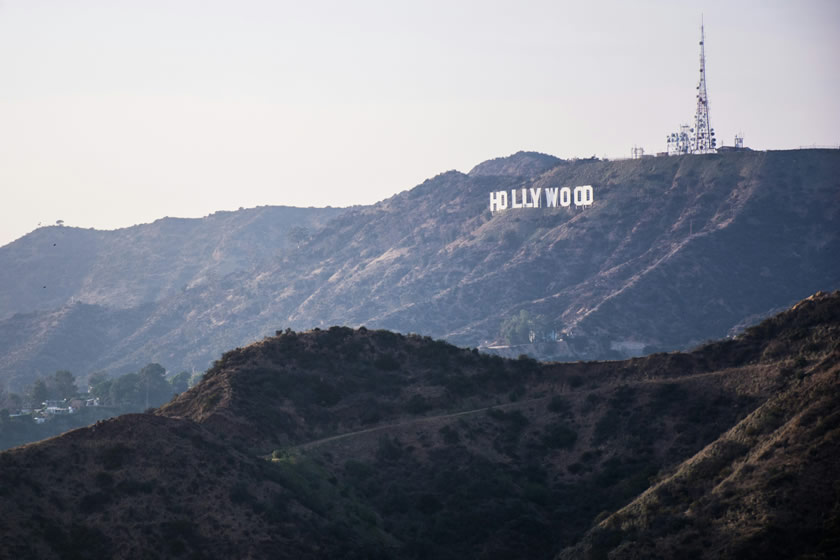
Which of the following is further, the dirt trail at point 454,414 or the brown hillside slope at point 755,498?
the dirt trail at point 454,414

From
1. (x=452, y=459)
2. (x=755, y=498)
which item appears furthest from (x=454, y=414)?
(x=755, y=498)

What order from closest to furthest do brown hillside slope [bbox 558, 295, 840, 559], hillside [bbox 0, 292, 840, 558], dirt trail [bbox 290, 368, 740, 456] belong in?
brown hillside slope [bbox 558, 295, 840, 559]
hillside [bbox 0, 292, 840, 558]
dirt trail [bbox 290, 368, 740, 456]

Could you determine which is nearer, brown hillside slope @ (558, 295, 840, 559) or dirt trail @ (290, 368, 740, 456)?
brown hillside slope @ (558, 295, 840, 559)

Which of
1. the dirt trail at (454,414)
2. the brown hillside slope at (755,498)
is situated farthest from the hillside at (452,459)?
the dirt trail at (454,414)

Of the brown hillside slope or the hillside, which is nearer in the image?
the brown hillside slope

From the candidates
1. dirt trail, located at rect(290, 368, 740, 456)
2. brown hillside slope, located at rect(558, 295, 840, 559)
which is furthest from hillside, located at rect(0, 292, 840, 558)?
dirt trail, located at rect(290, 368, 740, 456)

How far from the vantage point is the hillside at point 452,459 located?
220 feet

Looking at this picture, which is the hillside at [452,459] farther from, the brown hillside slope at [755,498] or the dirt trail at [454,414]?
the dirt trail at [454,414]

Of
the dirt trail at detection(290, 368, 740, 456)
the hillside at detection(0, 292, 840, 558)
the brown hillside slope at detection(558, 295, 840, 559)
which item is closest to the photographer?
the brown hillside slope at detection(558, 295, 840, 559)

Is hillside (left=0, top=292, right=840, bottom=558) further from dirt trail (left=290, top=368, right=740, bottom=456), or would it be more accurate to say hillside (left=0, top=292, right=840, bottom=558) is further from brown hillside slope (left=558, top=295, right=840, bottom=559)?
dirt trail (left=290, top=368, right=740, bottom=456)

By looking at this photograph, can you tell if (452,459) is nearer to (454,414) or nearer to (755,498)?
(454,414)

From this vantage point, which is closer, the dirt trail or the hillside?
the hillside

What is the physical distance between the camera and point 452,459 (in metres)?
90.0

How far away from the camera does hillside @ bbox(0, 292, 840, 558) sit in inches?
2643
